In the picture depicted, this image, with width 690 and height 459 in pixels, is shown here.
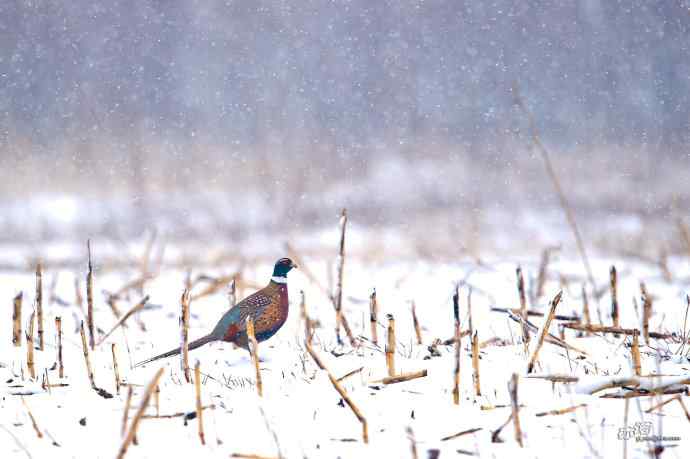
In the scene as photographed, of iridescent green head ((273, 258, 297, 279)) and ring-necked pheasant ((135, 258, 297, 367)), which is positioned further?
iridescent green head ((273, 258, 297, 279))

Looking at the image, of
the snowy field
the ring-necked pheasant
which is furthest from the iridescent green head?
the snowy field

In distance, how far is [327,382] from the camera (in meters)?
4.38

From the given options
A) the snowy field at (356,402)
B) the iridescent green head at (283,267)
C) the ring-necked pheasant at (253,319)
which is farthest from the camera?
the iridescent green head at (283,267)

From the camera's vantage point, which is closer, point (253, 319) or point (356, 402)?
point (356, 402)

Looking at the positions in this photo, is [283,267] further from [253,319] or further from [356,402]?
[356,402]

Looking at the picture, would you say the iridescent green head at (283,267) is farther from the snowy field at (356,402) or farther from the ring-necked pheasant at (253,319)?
the snowy field at (356,402)

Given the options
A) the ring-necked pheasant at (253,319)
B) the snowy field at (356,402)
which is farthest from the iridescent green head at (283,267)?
the snowy field at (356,402)

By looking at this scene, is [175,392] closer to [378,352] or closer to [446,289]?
[378,352]

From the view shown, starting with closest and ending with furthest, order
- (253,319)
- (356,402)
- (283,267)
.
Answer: (356,402) → (253,319) → (283,267)

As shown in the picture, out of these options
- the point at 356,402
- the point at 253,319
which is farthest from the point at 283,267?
the point at 356,402

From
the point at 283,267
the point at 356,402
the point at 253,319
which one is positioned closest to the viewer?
the point at 356,402

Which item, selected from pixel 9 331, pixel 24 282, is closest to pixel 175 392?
pixel 9 331

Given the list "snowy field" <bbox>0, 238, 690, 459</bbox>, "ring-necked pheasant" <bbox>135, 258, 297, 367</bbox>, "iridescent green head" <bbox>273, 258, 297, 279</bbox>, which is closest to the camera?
"snowy field" <bbox>0, 238, 690, 459</bbox>

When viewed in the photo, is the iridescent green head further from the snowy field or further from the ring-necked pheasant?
the snowy field
